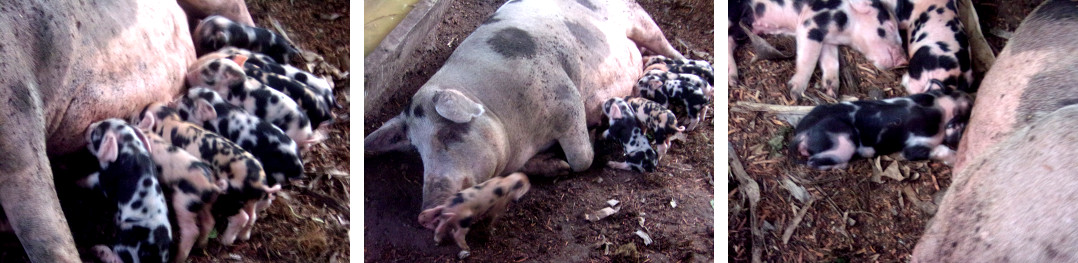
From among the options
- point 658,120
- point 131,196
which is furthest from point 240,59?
point 658,120

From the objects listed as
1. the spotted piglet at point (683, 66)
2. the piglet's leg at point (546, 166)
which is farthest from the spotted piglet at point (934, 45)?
the piglet's leg at point (546, 166)

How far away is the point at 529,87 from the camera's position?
2531mm

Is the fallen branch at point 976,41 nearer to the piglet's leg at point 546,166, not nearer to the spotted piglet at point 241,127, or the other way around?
the piglet's leg at point 546,166

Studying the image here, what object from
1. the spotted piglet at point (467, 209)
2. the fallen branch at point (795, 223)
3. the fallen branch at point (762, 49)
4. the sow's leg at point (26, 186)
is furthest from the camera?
the fallen branch at point (762, 49)

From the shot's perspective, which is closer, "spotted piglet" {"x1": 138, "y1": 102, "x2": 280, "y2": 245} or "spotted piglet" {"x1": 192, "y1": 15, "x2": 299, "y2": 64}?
"spotted piglet" {"x1": 138, "y1": 102, "x2": 280, "y2": 245}

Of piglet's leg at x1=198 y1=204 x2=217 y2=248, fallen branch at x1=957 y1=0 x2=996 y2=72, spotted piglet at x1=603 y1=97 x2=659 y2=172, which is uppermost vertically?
fallen branch at x1=957 y1=0 x2=996 y2=72

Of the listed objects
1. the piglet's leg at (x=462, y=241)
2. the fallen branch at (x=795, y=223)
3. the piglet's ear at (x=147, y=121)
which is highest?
the piglet's ear at (x=147, y=121)

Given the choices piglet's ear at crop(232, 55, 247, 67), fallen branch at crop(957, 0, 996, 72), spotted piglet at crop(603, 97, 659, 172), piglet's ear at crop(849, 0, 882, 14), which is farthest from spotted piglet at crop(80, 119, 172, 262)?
fallen branch at crop(957, 0, 996, 72)

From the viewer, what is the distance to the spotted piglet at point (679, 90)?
8.42 feet

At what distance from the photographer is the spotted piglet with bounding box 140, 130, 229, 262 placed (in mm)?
2107

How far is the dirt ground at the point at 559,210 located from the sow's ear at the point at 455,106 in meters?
0.09

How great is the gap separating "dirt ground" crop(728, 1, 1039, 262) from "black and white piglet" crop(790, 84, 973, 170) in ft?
0.16

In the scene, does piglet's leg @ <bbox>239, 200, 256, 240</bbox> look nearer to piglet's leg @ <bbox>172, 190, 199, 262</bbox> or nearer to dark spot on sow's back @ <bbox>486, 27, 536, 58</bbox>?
piglet's leg @ <bbox>172, 190, 199, 262</bbox>

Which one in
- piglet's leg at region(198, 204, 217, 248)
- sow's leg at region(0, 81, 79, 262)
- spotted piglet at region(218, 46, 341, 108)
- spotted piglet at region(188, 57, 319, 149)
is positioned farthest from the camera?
spotted piglet at region(218, 46, 341, 108)
